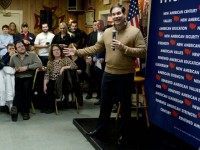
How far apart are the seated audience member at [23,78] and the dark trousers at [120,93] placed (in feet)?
5.77

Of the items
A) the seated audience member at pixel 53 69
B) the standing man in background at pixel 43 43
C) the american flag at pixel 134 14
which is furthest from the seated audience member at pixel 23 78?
the american flag at pixel 134 14

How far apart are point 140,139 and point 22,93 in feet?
6.98

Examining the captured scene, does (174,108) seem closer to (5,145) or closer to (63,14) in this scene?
(5,145)

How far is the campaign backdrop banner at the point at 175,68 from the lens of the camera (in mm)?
3805

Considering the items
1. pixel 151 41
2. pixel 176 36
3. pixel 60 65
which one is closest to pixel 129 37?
pixel 176 36

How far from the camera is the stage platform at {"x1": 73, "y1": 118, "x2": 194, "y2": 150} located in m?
4.18

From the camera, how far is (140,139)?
176 inches

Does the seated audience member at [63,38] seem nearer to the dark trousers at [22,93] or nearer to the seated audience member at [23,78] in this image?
the seated audience member at [23,78]

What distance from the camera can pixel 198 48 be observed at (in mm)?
3713

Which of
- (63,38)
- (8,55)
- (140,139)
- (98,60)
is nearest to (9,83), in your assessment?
(8,55)

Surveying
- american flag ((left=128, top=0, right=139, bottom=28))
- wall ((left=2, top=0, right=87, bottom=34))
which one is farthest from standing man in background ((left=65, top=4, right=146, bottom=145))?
wall ((left=2, top=0, right=87, bottom=34))

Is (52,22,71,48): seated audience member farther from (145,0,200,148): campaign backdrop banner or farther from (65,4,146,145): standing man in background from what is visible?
(65,4,146,145): standing man in background

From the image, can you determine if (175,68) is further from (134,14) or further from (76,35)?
(76,35)

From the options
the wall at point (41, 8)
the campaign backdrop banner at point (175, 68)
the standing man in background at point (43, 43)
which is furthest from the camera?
the wall at point (41, 8)
